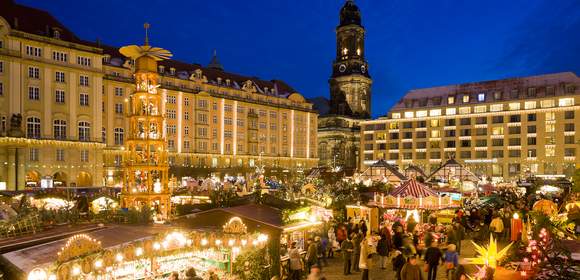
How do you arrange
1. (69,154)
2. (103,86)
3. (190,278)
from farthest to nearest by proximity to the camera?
(103,86), (69,154), (190,278)

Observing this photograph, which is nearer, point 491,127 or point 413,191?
point 413,191

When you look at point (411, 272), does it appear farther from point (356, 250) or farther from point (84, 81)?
point (84, 81)

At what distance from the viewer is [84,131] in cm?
4803

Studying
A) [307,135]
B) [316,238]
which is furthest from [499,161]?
[316,238]

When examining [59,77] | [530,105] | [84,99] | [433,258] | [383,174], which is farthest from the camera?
[530,105]

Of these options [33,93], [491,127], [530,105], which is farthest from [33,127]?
[530,105]

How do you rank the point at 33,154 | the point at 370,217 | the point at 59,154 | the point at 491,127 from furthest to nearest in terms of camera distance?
1. the point at 491,127
2. the point at 59,154
3. the point at 33,154
4. the point at 370,217

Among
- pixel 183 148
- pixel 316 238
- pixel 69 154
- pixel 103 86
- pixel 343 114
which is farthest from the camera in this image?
pixel 343 114

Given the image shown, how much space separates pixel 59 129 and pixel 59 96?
3.11 m

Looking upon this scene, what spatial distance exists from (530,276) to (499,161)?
68.9 m

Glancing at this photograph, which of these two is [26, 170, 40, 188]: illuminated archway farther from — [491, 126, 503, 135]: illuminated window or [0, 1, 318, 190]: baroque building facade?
[491, 126, 503, 135]: illuminated window

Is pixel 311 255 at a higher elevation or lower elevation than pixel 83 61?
lower

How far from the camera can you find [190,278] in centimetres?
1065

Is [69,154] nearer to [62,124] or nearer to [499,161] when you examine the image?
[62,124]
